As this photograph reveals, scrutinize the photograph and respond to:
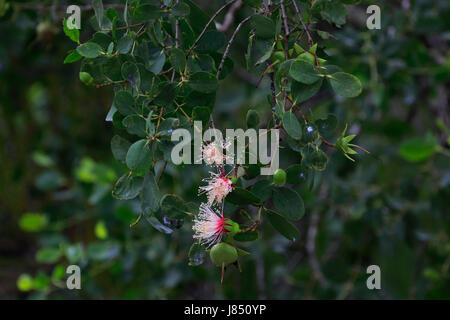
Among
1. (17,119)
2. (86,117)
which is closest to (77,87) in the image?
(86,117)

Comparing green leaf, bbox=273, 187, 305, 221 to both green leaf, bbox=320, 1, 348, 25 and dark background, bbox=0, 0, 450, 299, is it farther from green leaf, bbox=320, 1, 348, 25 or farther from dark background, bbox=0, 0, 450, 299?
dark background, bbox=0, 0, 450, 299

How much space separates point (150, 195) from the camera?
2.43ft

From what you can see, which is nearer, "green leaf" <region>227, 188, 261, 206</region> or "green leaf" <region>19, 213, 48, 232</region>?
"green leaf" <region>227, 188, 261, 206</region>

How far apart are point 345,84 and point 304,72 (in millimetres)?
71

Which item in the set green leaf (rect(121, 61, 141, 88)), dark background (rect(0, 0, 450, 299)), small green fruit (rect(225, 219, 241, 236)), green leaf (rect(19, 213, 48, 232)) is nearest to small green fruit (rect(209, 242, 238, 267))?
small green fruit (rect(225, 219, 241, 236))

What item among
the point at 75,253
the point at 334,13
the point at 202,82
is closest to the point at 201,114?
the point at 202,82

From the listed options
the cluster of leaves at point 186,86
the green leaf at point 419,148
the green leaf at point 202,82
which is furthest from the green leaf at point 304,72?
the green leaf at point 419,148

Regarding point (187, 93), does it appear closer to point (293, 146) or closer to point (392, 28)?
point (293, 146)

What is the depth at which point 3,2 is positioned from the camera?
3.96 ft

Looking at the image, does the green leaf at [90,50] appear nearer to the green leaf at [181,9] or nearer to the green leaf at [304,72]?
the green leaf at [181,9]

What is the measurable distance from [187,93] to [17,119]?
1.92 metres

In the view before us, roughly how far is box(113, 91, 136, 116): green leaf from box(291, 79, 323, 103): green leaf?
0.23m

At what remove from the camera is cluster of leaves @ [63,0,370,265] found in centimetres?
71

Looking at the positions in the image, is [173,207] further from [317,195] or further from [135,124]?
[317,195]
